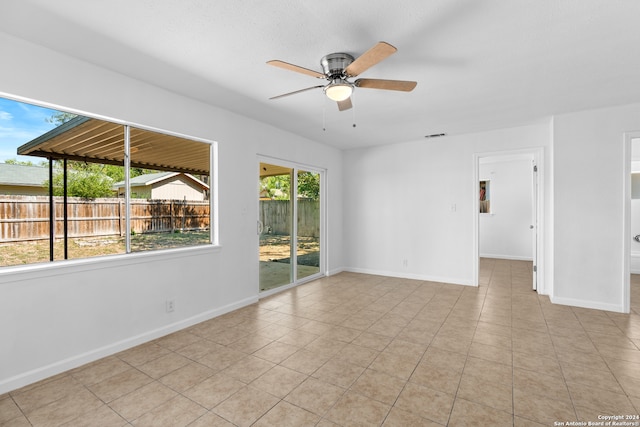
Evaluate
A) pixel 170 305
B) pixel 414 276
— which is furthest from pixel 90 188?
pixel 414 276

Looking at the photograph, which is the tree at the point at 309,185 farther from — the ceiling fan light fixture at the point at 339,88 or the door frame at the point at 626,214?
the door frame at the point at 626,214

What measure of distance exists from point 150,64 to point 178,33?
64 cm

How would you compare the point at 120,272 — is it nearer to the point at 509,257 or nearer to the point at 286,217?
the point at 286,217

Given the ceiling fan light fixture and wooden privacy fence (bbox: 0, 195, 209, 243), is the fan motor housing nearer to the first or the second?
the ceiling fan light fixture

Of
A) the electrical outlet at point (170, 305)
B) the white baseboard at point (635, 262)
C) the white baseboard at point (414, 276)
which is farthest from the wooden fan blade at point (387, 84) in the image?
the white baseboard at point (635, 262)

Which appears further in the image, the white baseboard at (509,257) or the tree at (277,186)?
the white baseboard at (509,257)

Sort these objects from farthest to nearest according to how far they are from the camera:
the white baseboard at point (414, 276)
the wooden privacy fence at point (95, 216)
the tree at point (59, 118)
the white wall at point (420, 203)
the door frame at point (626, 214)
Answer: the white baseboard at point (414, 276) < the white wall at point (420, 203) < the door frame at point (626, 214) < the tree at point (59, 118) < the wooden privacy fence at point (95, 216)

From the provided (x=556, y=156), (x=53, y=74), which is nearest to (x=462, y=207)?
(x=556, y=156)

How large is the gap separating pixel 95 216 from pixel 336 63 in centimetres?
249

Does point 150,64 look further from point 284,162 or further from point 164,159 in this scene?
point 284,162

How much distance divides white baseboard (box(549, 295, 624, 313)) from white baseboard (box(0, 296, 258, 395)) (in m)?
4.36

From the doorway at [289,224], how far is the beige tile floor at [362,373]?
1046 mm

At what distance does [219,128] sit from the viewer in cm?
364

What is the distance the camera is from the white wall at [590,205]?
364cm
